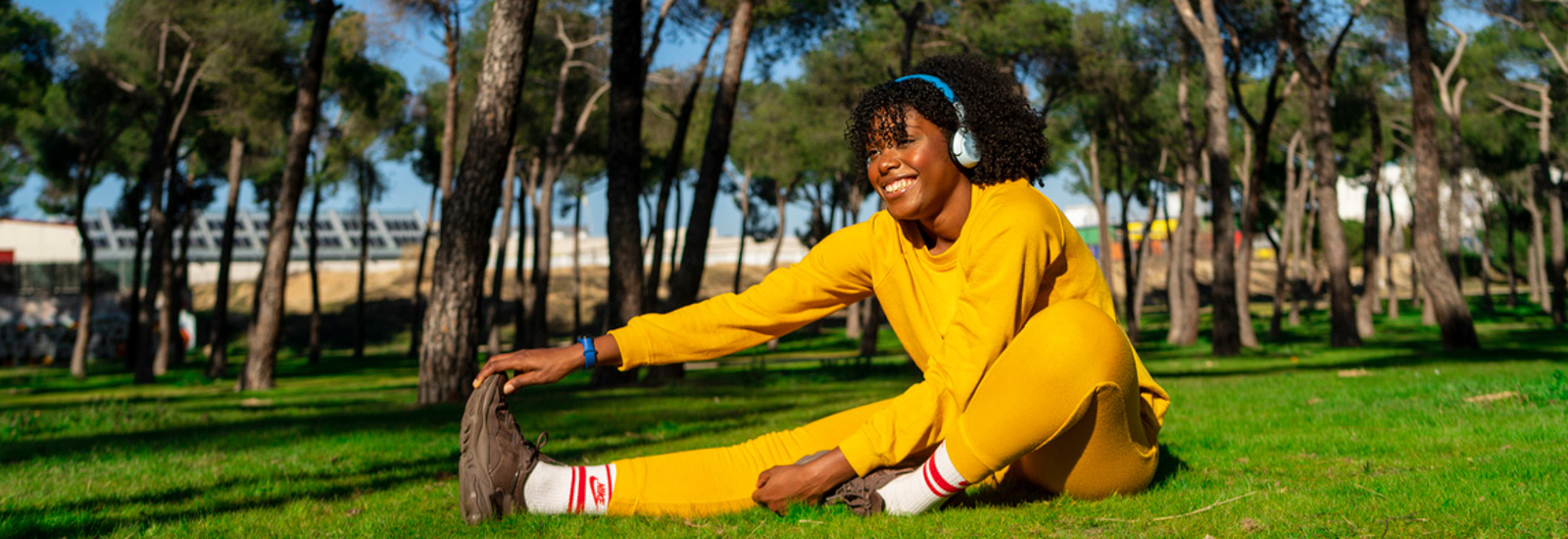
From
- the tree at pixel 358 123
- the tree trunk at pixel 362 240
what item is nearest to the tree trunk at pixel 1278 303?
the tree at pixel 358 123

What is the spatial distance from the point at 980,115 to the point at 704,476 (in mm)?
1618

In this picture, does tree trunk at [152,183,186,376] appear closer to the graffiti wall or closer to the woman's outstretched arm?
the graffiti wall

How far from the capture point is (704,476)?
3.77 meters

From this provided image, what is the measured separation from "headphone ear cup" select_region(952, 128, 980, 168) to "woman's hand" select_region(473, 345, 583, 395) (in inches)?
59.5

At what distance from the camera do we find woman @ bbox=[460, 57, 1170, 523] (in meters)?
3.21

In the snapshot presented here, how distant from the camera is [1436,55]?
27.5 meters

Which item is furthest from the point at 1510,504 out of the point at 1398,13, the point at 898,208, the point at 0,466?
the point at 1398,13

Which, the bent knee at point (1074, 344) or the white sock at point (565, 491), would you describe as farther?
the white sock at point (565, 491)

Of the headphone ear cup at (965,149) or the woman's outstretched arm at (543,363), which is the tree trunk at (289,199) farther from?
the headphone ear cup at (965,149)

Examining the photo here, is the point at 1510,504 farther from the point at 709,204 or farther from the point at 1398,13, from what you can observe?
the point at 1398,13

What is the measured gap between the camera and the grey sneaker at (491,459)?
3555mm

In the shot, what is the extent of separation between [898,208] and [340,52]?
27647mm

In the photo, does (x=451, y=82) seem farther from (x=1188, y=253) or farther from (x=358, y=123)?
(x=1188, y=253)

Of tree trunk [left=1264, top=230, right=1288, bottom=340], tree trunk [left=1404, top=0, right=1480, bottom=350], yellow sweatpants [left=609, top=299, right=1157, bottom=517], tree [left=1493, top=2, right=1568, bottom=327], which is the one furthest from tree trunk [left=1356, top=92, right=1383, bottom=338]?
yellow sweatpants [left=609, top=299, right=1157, bottom=517]
